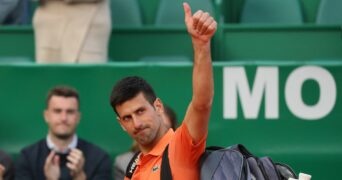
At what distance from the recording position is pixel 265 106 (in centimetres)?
688

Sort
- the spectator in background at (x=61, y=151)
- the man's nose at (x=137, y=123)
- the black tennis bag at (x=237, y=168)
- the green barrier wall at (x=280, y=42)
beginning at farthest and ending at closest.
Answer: the green barrier wall at (x=280, y=42), the spectator in background at (x=61, y=151), the man's nose at (x=137, y=123), the black tennis bag at (x=237, y=168)

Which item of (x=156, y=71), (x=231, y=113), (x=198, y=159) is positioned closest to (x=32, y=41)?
(x=156, y=71)

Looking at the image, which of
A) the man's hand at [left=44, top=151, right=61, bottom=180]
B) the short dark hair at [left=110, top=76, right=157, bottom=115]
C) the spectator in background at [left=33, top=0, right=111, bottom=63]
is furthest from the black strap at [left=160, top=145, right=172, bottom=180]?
→ the spectator in background at [left=33, top=0, right=111, bottom=63]

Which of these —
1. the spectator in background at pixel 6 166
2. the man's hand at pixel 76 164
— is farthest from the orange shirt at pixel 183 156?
the spectator in background at pixel 6 166

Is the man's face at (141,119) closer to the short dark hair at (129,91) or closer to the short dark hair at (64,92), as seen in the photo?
the short dark hair at (129,91)

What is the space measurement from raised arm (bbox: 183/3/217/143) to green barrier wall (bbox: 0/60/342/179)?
3152 mm

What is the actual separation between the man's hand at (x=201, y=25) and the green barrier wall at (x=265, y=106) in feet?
10.7

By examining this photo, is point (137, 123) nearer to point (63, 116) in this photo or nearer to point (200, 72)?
point (200, 72)

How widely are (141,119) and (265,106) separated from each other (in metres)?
3.01

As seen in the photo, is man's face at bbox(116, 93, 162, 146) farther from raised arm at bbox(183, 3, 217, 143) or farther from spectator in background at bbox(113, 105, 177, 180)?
spectator in background at bbox(113, 105, 177, 180)

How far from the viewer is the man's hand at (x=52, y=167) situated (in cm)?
639

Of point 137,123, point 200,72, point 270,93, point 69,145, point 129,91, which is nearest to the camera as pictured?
point 200,72

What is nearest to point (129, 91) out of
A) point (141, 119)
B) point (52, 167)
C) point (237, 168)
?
point (141, 119)

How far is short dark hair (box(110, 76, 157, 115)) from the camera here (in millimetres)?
4066
